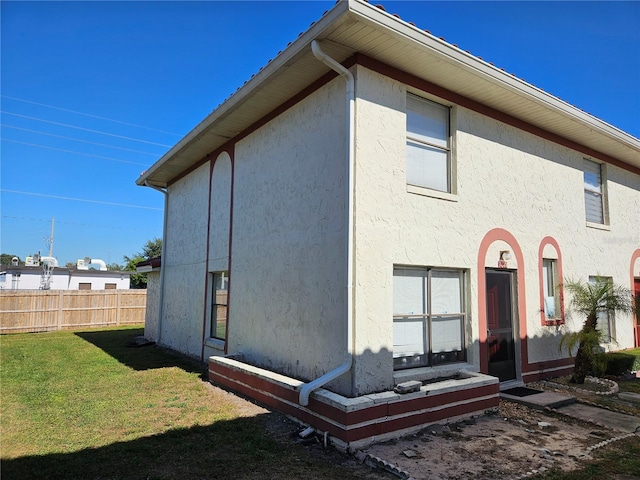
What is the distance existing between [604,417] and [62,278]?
36.0m

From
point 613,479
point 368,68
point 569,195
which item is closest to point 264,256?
point 368,68

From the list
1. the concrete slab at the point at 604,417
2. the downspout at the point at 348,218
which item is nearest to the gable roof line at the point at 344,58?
the downspout at the point at 348,218

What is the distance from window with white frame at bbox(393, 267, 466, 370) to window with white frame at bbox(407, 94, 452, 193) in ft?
5.15

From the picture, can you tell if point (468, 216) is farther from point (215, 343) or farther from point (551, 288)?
point (215, 343)

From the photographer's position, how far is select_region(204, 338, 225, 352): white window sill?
9586 millimetres

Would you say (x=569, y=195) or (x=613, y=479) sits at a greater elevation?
(x=569, y=195)

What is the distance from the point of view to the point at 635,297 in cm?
1029

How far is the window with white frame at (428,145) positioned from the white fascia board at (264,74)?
84.0 inches

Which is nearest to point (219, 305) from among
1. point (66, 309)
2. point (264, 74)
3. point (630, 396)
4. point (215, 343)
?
point (215, 343)

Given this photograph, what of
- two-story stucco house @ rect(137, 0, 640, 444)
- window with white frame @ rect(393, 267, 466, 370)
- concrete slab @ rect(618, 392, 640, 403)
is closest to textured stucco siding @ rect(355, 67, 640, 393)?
two-story stucco house @ rect(137, 0, 640, 444)

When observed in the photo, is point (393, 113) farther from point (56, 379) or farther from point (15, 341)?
point (15, 341)

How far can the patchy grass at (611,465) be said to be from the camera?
4.22m

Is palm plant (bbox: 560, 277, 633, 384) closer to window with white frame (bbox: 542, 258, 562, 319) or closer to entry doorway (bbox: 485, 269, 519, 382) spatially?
window with white frame (bbox: 542, 258, 562, 319)

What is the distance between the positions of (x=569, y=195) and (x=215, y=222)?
8723 mm
